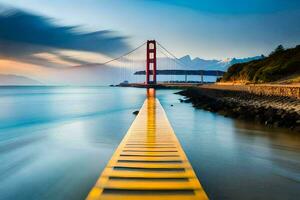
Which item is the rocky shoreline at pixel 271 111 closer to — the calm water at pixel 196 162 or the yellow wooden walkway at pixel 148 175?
the calm water at pixel 196 162

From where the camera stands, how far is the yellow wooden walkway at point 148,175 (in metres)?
3.09

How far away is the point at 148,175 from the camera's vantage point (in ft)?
12.0

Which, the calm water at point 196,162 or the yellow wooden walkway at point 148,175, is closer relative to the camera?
the yellow wooden walkway at point 148,175

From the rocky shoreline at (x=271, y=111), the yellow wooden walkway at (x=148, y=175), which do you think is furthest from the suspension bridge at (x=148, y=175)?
the rocky shoreline at (x=271, y=111)

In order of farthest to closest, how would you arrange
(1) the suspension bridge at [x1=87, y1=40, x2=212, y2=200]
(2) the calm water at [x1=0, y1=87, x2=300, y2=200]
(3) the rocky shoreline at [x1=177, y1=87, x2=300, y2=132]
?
(3) the rocky shoreline at [x1=177, y1=87, x2=300, y2=132] < (2) the calm water at [x1=0, y1=87, x2=300, y2=200] < (1) the suspension bridge at [x1=87, y1=40, x2=212, y2=200]

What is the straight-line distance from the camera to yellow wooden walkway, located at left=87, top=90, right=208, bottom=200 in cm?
309

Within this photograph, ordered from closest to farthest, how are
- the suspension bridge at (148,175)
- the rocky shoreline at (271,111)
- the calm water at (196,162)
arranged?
the suspension bridge at (148,175), the calm water at (196,162), the rocky shoreline at (271,111)

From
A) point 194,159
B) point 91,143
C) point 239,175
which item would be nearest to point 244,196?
point 239,175

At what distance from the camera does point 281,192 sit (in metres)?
4.04

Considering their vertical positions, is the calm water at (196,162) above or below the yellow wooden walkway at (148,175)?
below

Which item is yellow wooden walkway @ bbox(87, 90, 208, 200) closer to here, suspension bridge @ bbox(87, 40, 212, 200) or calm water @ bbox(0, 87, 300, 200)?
suspension bridge @ bbox(87, 40, 212, 200)

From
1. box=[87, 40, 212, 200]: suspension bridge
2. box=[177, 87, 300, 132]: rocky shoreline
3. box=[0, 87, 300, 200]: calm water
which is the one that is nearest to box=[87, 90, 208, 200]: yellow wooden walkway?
box=[87, 40, 212, 200]: suspension bridge

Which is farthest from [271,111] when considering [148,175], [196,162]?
[148,175]

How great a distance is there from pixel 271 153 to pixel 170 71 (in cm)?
7389
